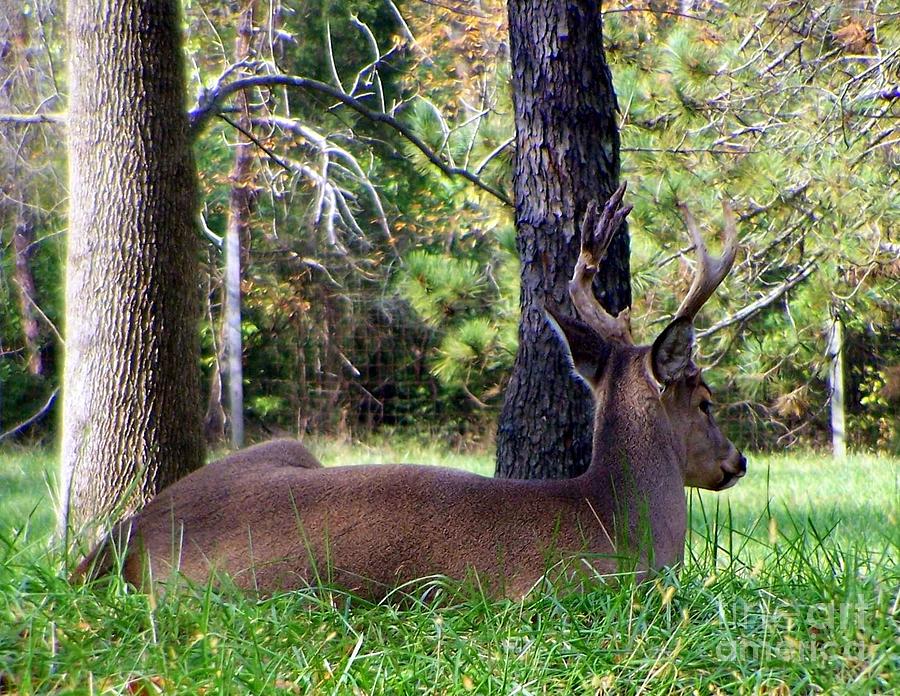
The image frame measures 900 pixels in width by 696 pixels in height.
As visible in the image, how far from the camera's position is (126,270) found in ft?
17.0

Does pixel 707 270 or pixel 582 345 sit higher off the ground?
pixel 707 270

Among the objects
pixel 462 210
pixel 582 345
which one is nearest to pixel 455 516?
pixel 582 345

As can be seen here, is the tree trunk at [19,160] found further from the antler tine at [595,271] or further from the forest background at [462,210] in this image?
the antler tine at [595,271]

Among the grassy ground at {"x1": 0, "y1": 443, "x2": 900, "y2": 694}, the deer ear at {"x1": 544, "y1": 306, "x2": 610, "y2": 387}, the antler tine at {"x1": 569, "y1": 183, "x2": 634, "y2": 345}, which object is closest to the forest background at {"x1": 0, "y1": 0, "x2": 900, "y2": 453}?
the antler tine at {"x1": 569, "y1": 183, "x2": 634, "y2": 345}

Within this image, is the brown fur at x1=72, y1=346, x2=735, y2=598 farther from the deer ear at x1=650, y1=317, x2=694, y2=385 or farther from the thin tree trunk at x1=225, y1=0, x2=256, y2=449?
the thin tree trunk at x1=225, y1=0, x2=256, y2=449

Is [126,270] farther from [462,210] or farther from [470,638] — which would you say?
[462,210]

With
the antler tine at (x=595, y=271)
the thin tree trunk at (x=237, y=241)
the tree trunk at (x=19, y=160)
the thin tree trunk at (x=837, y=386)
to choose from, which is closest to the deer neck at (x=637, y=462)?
the antler tine at (x=595, y=271)

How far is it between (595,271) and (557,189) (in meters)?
0.66

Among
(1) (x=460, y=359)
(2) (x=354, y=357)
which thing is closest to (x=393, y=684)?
(1) (x=460, y=359)

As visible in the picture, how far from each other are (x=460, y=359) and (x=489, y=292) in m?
3.18

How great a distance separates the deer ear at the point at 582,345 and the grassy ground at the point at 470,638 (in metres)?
0.99

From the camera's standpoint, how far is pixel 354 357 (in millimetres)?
15062

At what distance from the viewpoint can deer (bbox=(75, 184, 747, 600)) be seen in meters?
3.79

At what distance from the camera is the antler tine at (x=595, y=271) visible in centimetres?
478
